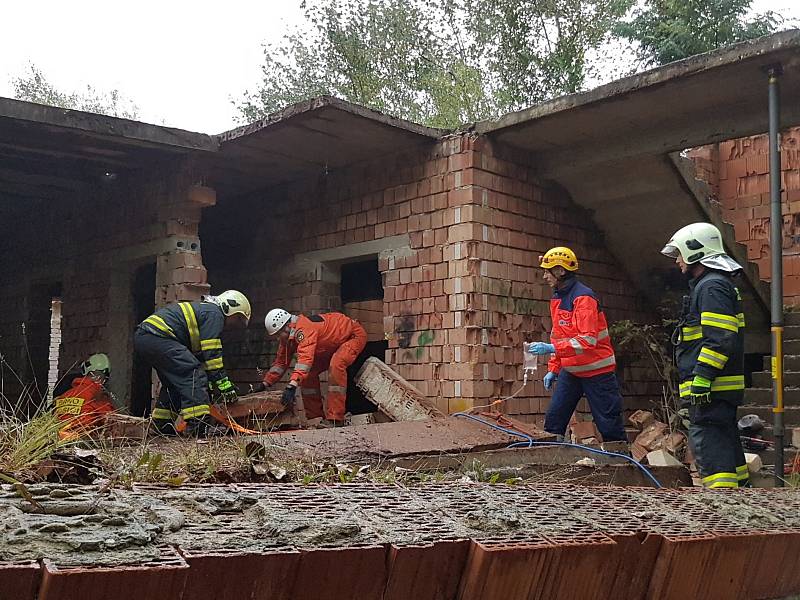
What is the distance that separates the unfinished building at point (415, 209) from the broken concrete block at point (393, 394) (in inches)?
17.2

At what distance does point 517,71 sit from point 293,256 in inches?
487

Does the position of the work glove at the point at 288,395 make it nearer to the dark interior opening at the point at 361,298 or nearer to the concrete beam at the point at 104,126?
the concrete beam at the point at 104,126

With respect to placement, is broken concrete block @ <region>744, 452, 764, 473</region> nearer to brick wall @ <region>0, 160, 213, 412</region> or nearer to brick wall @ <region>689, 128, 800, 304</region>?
brick wall @ <region>689, 128, 800, 304</region>

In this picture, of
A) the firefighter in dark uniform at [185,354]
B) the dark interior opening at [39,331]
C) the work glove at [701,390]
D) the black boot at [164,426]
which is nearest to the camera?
the work glove at [701,390]

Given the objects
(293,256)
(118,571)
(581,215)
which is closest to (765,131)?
(581,215)

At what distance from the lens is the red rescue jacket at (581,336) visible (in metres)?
6.71

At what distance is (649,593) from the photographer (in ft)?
6.91

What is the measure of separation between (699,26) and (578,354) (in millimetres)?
11771

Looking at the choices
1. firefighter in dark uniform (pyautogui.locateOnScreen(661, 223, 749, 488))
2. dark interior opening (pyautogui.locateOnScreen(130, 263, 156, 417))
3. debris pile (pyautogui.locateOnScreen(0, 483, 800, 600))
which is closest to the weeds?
firefighter in dark uniform (pyautogui.locateOnScreen(661, 223, 749, 488))

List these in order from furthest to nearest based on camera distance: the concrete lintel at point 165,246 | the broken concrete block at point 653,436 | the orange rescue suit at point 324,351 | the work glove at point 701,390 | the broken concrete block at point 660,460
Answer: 1. the concrete lintel at point 165,246
2. the orange rescue suit at point 324,351
3. the broken concrete block at point 653,436
4. the broken concrete block at point 660,460
5. the work glove at point 701,390

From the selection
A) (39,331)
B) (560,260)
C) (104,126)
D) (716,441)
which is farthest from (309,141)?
(39,331)

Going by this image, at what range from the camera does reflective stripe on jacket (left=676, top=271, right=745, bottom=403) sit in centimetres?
511

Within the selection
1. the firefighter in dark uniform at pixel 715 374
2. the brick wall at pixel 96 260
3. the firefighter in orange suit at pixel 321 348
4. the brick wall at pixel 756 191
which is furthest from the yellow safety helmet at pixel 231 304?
the brick wall at pixel 756 191

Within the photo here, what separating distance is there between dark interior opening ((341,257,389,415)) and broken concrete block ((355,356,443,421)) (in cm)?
305
